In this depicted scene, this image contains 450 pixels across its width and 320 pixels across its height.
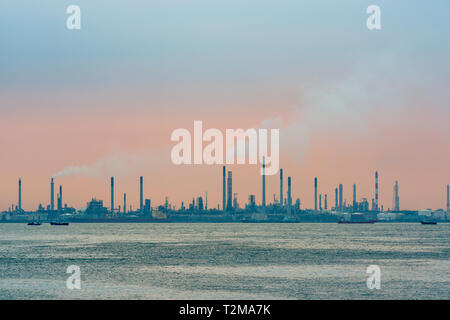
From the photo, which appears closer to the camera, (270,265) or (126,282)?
(126,282)
